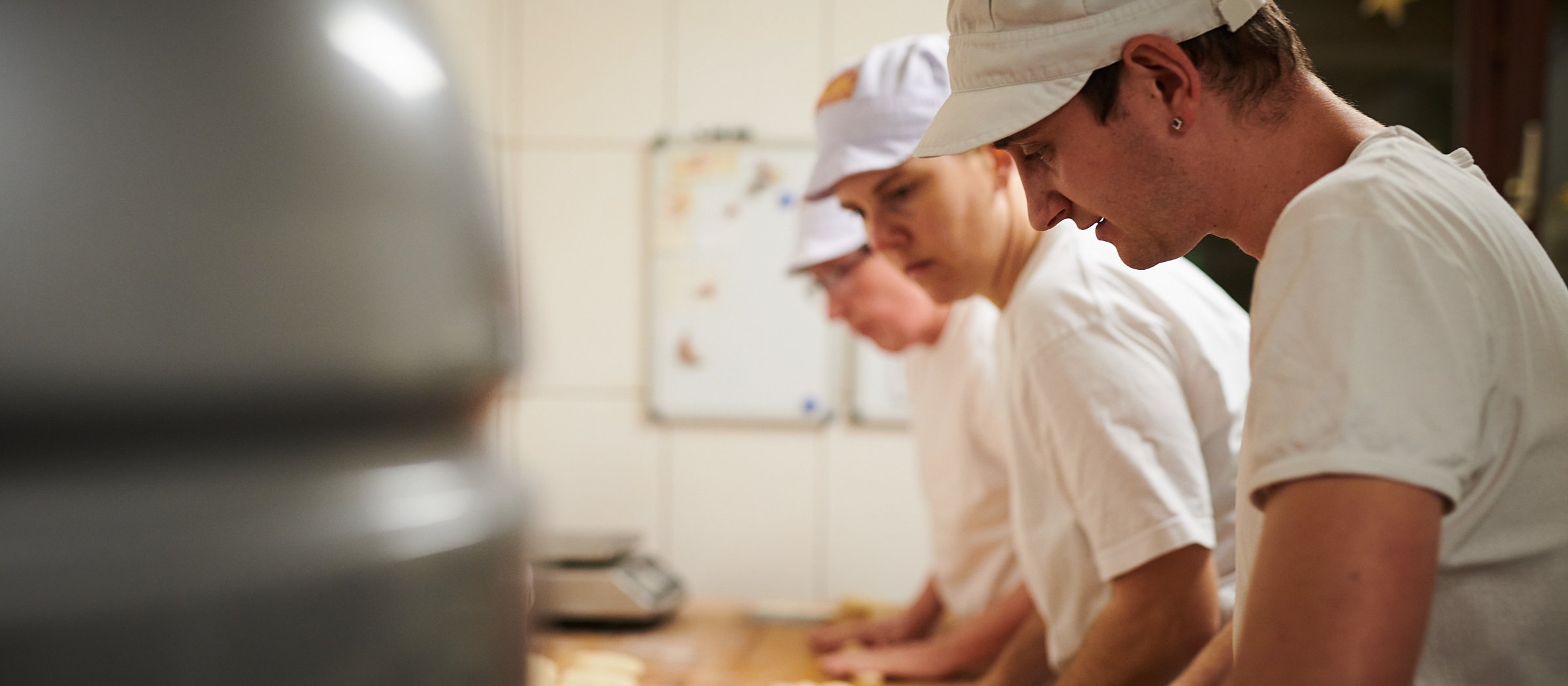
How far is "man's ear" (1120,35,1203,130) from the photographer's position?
636 mm

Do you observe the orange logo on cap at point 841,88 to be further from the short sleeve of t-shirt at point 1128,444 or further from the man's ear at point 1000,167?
the short sleeve of t-shirt at point 1128,444

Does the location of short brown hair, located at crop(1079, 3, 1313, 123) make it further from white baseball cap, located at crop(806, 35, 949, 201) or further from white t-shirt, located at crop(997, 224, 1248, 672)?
white baseball cap, located at crop(806, 35, 949, 201)

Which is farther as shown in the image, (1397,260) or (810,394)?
(810,394)

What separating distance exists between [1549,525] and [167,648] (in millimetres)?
628

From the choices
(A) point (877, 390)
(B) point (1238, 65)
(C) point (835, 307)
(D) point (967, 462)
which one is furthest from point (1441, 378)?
(A) point (877, 390)

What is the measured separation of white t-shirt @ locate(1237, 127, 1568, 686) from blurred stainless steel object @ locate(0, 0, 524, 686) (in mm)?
393

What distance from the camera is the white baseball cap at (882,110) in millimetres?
1281

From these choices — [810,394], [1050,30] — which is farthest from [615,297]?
[1050,30]

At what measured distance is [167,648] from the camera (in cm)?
25

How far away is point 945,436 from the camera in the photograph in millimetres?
1734

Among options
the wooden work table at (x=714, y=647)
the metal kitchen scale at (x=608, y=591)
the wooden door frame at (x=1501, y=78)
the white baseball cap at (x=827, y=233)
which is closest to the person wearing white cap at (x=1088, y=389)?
the white baseball cap at (x=827, y=233)

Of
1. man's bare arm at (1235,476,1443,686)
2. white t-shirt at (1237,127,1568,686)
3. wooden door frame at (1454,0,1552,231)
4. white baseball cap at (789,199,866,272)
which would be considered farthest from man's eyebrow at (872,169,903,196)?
wooden door frame at (1454,0,1552,231)

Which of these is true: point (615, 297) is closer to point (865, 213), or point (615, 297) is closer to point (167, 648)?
point (865, 213)

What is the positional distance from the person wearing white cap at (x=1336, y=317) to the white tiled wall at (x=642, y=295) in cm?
262
